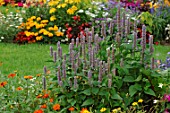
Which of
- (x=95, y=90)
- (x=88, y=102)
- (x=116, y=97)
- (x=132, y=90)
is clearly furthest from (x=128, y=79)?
(x=88, y=102)

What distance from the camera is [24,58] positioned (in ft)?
26.7

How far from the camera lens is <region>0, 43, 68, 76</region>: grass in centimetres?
732

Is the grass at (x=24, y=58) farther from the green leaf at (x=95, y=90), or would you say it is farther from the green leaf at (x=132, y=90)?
the green leaf at (x=132, y=90)

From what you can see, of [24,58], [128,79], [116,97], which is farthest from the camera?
[24,58]

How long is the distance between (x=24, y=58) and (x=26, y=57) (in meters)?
0.08

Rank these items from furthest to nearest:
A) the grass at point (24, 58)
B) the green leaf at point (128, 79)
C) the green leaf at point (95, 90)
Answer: the grass at point (24, 58), the green leaf at point (128, 79), the green leaf at point (95, 90)

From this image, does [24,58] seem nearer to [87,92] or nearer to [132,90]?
[87,92]

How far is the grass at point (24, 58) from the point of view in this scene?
7.32 metres

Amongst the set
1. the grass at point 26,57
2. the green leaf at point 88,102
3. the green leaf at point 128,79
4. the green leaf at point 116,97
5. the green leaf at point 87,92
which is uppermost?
the green leaf at point 128,79

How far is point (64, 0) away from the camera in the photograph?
10.0 meters

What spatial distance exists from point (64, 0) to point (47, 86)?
4.93m

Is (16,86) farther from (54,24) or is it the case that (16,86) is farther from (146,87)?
(54,24)

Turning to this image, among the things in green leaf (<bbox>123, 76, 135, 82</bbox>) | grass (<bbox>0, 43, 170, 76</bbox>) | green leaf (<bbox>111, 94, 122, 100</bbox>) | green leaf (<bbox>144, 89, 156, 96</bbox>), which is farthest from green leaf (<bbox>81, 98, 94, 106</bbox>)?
grass (<bbox>0, 43, 170, 76</bbox>)

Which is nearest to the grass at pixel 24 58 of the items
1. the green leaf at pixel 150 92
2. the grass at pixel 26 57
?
the grass at pixel 26 57
